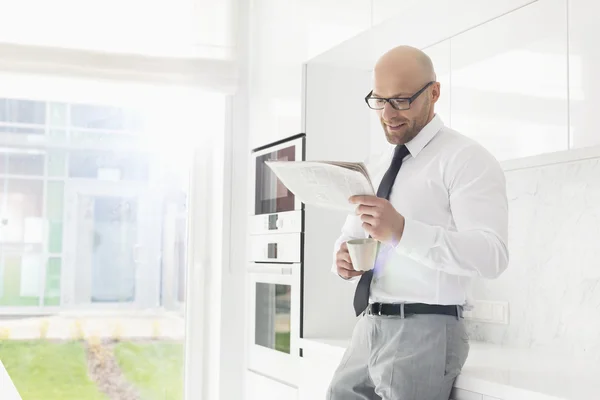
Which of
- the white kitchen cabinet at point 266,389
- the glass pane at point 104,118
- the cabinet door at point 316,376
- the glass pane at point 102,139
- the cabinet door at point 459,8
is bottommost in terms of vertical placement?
the white kitchen cabinet at point 266,389

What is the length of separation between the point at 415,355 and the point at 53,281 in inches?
95.7

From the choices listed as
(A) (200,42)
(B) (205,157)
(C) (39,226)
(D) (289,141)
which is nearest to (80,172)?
(C) (39,226)

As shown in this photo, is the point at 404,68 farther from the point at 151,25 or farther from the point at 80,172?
the point at 80,172

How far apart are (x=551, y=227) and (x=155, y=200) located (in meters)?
2.10

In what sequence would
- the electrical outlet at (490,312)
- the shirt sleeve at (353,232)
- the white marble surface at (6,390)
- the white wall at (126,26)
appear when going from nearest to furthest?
the white marble surface at (6,390) → the shirt sleeve at (353,232) → the electrical outlet at (490,312) → the white wall at (126,26)

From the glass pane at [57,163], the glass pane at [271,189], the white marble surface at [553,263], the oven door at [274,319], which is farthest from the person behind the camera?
the glass pane at [57,163]

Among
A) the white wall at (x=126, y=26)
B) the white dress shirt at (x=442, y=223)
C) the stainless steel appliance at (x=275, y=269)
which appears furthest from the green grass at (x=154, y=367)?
the white dress shirt at (x=442, y=223)

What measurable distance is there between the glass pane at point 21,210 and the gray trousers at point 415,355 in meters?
2.31

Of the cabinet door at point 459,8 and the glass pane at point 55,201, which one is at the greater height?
the cabinet door at point 459,8

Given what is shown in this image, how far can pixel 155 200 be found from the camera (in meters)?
4.02

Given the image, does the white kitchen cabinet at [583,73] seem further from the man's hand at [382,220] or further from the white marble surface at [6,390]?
the white marble surface at [6,390]

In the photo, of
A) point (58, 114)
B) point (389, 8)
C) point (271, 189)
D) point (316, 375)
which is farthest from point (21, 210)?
point (389, 8)

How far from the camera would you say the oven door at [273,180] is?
10.9 feet

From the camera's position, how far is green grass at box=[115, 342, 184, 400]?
13.1 feet
